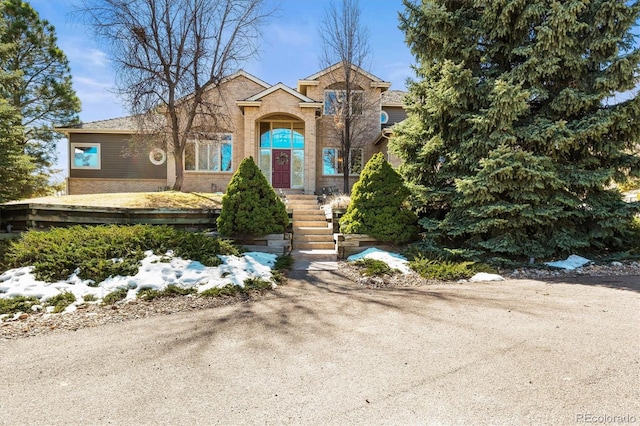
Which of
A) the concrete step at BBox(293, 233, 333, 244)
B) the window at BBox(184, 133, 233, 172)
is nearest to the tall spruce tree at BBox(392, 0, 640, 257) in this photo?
the concrete step at BBox(293, 233, 333, 244)

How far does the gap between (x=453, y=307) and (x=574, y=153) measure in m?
5.72

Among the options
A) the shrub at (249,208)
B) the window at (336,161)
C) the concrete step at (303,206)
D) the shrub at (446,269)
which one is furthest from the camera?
the window at (336,161)

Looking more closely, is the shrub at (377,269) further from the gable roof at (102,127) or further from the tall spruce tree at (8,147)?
the gable roof at (102,127)

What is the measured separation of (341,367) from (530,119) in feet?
24.8

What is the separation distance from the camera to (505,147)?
7258 millimetres

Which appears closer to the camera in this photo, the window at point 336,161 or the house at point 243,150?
the house at point 243,150

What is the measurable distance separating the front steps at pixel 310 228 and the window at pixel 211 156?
17.8ft

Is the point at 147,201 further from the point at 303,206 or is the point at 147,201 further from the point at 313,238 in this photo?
the point at 313,238

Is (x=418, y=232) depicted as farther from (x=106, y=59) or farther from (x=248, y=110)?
(x=106, y=59)

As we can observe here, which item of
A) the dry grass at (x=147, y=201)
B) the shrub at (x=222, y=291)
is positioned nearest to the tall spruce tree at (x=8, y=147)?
the dry grass at (x=147, y=201)

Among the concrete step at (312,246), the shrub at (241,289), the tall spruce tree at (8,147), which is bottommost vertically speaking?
the shrub at (241,289)

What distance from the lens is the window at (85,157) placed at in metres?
18.1

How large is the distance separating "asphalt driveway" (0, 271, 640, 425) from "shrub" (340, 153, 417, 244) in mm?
3874

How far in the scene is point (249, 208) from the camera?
8828mm
